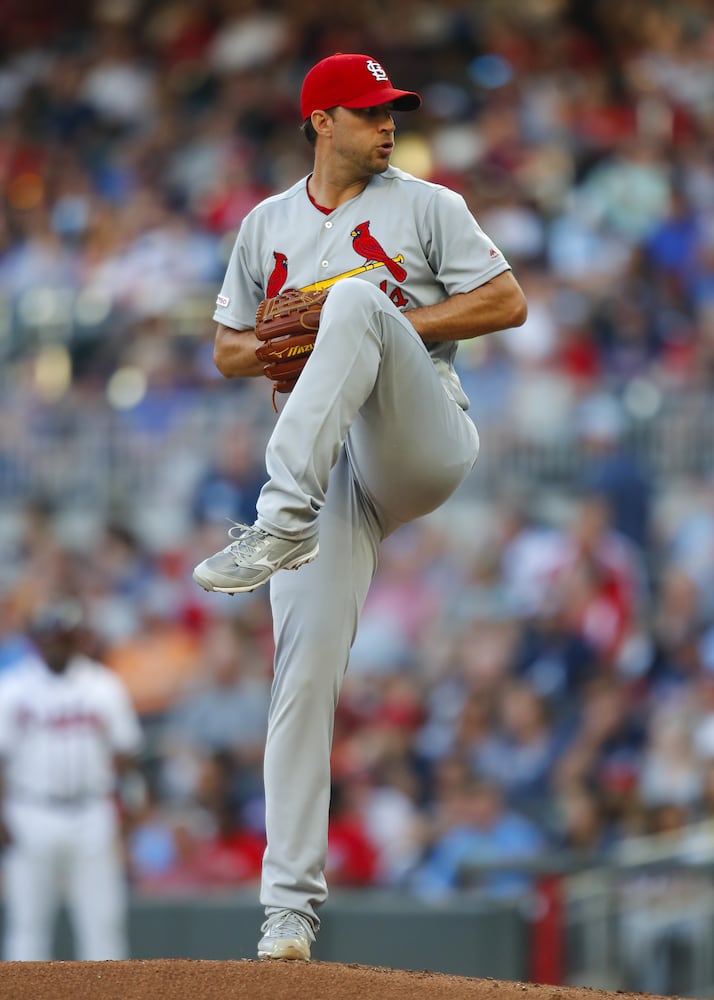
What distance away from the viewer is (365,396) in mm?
4156

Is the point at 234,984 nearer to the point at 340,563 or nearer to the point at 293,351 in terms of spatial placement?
the point at 340,563

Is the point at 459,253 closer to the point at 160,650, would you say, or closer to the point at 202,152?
the point at 160,650

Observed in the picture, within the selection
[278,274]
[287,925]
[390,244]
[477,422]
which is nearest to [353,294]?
[390,244]

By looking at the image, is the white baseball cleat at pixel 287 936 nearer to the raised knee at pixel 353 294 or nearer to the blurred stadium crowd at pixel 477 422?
the raised knee at pixel 353 294

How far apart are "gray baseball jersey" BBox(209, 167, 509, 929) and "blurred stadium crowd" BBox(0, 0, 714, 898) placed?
13.6 feet

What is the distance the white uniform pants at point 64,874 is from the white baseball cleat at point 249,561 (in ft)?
14.7

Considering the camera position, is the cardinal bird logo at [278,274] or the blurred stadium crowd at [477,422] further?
the blurred stadium crowd at [477,422]

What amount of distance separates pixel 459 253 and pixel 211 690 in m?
5.81

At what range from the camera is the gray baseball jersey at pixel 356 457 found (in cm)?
432

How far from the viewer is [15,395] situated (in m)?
11.5

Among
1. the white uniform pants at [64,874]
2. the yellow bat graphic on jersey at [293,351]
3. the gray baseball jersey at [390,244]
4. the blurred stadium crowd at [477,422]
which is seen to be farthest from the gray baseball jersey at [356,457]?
the blurred stadium crowd at [477,422]

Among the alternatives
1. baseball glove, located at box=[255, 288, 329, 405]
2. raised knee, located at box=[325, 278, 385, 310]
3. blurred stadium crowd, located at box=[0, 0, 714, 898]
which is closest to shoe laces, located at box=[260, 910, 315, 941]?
baseball glove, located at box=[255, 288, 329, 405]

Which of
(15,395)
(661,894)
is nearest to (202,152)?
(15,395)

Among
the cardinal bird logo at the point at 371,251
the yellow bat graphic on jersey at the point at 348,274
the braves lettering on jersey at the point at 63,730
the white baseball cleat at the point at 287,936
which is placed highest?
the cardinal bird logo at the point at 371,251
